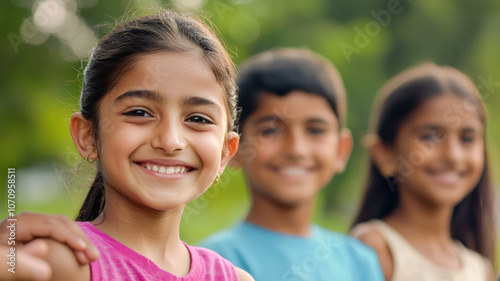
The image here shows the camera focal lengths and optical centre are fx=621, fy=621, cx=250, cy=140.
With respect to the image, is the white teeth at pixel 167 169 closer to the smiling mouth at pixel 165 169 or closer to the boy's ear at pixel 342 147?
the smiling mouth at pixel 165 169

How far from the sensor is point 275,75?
2805 millimetres

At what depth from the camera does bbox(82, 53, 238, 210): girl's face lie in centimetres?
158

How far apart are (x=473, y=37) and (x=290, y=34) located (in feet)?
9.55

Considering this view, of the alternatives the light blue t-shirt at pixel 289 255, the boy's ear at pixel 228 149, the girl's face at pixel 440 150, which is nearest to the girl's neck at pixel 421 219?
the girl's face at pixel 440 150

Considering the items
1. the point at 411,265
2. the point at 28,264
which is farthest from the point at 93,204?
the point at 411,265

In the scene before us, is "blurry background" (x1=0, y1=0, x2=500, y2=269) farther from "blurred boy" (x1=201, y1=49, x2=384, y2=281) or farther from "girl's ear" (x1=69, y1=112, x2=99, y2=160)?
"blurred boy" (x1=201, y1=49, x2=384, y2=281)

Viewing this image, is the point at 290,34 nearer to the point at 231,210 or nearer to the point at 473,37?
the point at 231,210

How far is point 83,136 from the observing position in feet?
5.68

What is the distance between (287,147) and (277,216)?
0.31 meters

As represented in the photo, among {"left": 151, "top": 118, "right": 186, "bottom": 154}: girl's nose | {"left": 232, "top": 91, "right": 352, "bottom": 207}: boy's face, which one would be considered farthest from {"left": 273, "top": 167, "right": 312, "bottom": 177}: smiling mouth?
{"left": 151, "top": 118, "right": 186, "bottom": 154}: girl's nose

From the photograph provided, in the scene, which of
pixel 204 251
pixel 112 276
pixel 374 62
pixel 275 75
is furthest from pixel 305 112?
pixel 374 62

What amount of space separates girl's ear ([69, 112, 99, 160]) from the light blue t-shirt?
1010 mm

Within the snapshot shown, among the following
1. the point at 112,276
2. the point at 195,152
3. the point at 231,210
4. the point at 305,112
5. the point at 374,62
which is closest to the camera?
the point at 112,276

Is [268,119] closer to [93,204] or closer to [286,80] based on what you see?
[286,80]
